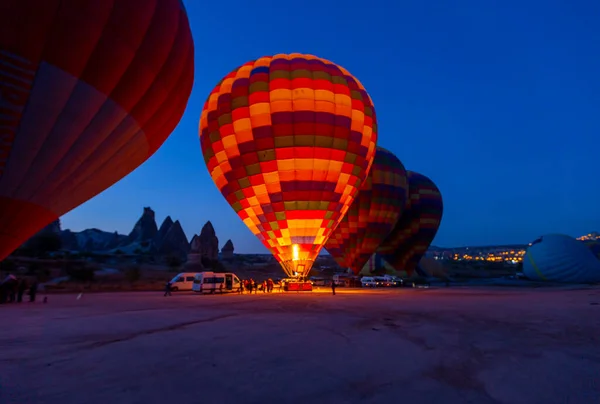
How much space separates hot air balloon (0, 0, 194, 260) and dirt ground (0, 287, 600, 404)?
9.77 ft

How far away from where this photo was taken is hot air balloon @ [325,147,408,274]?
101 feet

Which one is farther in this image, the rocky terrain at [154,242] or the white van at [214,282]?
the rocky terrain at [154,242]

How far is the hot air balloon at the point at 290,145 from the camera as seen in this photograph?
64.8 ft

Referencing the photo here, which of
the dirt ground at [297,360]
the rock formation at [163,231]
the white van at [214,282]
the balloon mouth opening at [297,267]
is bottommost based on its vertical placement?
the dirt ground at [297,360]

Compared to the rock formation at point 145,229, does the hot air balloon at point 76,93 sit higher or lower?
lower

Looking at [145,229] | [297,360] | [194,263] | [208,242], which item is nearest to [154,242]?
[145,229]

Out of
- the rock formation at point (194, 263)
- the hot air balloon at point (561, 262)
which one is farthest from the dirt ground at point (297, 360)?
the rock formation at point (194, 263)

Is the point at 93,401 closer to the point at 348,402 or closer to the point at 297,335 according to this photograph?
the point at 348,402

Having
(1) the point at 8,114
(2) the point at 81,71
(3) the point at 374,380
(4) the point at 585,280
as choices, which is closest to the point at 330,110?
(2) the point at 81,71

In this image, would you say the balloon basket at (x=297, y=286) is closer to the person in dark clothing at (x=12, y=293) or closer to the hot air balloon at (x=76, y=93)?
the person in dark clothing at (x=12, y=293)

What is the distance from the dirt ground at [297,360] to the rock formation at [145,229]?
90.3m

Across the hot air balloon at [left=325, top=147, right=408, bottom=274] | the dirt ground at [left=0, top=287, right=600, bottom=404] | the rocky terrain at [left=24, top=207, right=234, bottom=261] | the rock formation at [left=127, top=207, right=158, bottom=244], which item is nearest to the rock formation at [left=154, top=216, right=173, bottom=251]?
the rocky terrain at [left=24, top=207, right=234, bottom=261]

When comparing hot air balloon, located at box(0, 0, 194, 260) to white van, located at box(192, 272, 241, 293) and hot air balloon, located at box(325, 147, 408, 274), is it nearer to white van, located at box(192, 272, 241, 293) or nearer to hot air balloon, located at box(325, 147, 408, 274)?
white van, located at box(192, 272, 241, 293)

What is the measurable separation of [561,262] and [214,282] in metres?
34.0
